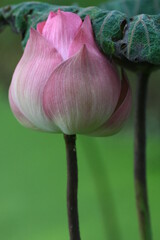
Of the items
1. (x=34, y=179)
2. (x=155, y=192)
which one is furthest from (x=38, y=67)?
(x=34, y=179)

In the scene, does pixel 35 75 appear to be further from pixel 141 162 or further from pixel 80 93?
pixel 141 162

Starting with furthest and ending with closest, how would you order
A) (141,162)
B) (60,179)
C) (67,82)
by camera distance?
(60,179)
(141,162)
(67,82)

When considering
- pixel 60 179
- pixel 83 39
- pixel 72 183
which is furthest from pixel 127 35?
pixel 60 179

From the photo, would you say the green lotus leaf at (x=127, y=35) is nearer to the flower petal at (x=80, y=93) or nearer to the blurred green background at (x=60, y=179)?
the flower petal at (x=80, y=93)

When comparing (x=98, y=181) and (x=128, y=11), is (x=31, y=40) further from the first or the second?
(x=98, y=181)

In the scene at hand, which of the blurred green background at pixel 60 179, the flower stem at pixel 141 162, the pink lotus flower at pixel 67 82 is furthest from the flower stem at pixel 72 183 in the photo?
the blurred green background at pixel 60 179
